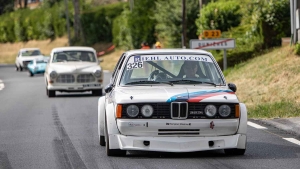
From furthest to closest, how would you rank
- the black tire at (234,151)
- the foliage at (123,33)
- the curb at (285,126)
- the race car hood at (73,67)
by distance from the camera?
the foliage at (123,33) < the race car hood at (73,67) < the curb at (285,126) < the black tire at (234,151)

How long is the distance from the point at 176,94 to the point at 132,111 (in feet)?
1.92

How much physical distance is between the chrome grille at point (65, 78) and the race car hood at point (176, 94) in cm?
1556

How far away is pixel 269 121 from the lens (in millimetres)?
16297

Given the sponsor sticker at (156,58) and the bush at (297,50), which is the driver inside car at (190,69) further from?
the bush at (297,50)

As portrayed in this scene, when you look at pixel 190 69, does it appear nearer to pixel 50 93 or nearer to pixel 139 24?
pixel 50 93

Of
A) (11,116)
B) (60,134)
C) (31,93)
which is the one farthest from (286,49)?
(60,134)

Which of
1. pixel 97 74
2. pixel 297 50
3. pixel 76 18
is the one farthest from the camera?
pixel 76 18

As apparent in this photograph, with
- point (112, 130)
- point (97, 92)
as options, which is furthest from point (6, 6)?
point (112, 130)

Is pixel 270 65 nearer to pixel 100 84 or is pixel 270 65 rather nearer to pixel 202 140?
pixel 100 84

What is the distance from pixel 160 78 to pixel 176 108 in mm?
1302

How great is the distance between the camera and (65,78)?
26.8m

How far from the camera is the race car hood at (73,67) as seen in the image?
2683 centimetres

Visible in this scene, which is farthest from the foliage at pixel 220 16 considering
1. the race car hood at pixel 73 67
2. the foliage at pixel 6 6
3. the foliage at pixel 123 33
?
the foliage at pixel 6 6

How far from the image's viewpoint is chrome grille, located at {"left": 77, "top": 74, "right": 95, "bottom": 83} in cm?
2688
